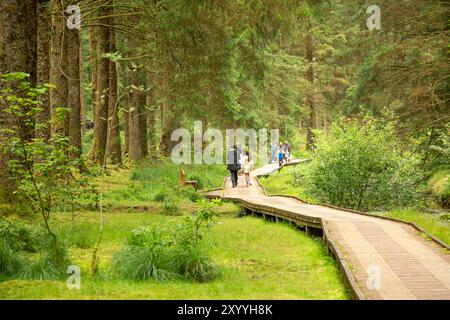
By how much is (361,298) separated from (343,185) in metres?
13.5

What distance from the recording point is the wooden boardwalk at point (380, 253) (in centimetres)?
744

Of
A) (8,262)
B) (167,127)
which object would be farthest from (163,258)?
(167,127)

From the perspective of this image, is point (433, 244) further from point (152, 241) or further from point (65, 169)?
point (65, 169)

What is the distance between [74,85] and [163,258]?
1333 centimetres

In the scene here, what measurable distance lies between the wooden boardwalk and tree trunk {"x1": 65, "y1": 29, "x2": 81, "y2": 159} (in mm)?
7613

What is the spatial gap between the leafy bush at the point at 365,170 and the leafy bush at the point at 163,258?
11.6m

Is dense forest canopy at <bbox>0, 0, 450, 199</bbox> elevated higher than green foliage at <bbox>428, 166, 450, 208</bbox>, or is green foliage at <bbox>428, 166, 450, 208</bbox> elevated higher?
dense forest canopy at <bbox>0, 0, 450, 199</bbox>

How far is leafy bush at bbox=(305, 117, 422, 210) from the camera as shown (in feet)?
64.7

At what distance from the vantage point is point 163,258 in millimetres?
Answer: 8672

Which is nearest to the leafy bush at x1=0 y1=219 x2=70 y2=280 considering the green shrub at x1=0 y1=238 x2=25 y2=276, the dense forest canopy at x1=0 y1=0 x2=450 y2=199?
the green shrub at x1=0 y1=238 x2=25 y2=276

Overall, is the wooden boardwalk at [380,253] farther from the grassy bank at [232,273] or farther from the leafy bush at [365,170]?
the leafy bush at [365,170]

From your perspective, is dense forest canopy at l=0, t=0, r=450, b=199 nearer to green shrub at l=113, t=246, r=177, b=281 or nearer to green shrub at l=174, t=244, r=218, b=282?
green shrub at l=113, t=246, r=177, b=281

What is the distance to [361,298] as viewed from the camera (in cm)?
685

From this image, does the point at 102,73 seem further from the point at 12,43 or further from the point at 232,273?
the point at 232,273
